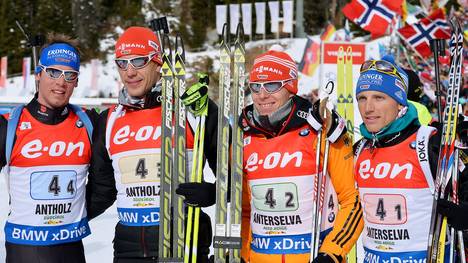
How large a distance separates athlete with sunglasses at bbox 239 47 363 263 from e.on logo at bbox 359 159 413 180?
8 cm

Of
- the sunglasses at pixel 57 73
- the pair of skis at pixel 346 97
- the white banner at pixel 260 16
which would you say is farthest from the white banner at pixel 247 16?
the sunglasses at pixel 57 73

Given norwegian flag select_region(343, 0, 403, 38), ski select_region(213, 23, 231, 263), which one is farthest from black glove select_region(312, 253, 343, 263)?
norwegian flag select_region(343, 0, 403, 38)

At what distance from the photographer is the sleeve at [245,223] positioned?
362 cm

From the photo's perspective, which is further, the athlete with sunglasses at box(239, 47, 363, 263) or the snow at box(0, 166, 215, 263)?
the snow at box(0, 166, 215, 263)

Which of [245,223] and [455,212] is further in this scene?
[245,223]

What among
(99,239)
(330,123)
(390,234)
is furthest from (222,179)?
(99,239)

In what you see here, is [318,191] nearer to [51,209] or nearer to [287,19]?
[51,209]

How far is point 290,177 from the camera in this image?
11.1ft

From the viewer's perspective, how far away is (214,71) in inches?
1550

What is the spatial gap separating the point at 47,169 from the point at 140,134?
1.89 feet

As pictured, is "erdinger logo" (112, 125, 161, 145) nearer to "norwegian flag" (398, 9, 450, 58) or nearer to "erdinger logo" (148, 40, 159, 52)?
"erdinger logo" (148, 40, 159, 52)

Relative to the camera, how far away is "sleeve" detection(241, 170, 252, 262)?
3621 millimetres

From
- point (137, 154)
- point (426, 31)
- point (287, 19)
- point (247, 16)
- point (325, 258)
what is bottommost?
point (325, 258)

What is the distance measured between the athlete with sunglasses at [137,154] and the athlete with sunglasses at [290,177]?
363 millimetres
